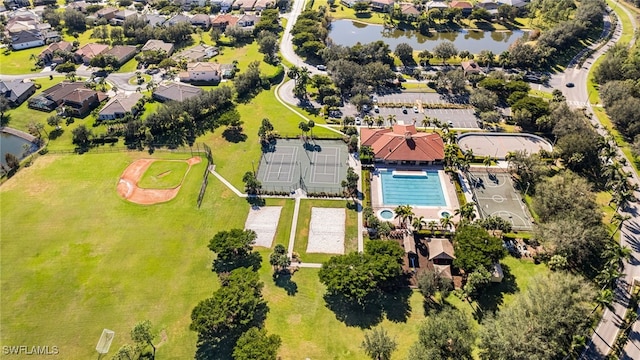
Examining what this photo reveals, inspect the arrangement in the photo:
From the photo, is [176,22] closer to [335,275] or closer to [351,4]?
[351,4]

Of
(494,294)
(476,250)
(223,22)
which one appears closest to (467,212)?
(476,250)

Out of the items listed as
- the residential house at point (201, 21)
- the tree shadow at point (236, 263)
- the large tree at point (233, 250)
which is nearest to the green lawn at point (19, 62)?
the residential house at point (201, 21)

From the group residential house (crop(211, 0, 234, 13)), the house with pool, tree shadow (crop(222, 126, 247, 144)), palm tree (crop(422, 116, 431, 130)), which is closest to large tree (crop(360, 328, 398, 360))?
the house with pool

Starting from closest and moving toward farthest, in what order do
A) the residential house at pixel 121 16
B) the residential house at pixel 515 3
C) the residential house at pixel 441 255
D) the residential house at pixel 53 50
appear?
1. the residential house at pixel 441 255
2. the residential house at pixel 53 50
3. the residential house at pixel 121 16
4. the residential house at pixel 515 3

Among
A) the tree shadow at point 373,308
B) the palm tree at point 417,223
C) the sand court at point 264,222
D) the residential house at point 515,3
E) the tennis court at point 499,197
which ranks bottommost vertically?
the sand court at point 264,222

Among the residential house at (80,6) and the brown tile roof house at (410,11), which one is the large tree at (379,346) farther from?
the residential house at (80,6)

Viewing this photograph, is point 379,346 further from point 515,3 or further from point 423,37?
point 515,3
